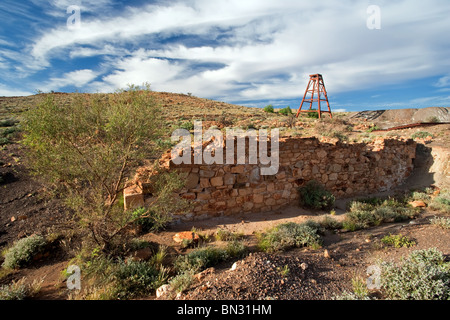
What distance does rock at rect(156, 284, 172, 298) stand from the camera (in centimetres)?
364

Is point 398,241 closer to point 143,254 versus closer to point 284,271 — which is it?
point 284,271

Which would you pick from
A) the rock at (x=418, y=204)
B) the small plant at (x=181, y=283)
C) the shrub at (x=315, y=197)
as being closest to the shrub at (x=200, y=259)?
the small plant at (x=181, y=283)

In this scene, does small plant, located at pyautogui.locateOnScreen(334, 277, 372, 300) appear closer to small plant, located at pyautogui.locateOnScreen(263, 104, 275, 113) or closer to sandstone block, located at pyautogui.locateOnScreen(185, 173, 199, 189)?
sandstone block, located at pyautogui.locateOnScreen(185, 173, 199, 189)

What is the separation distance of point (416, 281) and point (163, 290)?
378 cm

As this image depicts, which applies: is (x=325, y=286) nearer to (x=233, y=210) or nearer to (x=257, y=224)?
(x=257, y=224)

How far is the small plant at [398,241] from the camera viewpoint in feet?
16.6

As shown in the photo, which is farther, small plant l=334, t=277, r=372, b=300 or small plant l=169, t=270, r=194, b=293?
small plant l=169, t=270, r=194, b=293

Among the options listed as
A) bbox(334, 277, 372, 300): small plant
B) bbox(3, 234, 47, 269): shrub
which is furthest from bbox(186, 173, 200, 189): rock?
bbox(334, 277, 372, 300): small plant

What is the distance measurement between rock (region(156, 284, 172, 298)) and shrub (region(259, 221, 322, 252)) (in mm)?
2292

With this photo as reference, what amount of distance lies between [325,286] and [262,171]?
4129mm

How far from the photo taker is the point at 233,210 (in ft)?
23.4

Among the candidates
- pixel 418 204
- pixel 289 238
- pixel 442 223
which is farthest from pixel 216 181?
pixel 418 204

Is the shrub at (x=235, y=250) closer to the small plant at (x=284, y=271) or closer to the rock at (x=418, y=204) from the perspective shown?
the small plant at (x=284, y=271)

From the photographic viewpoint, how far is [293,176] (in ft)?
26.1
